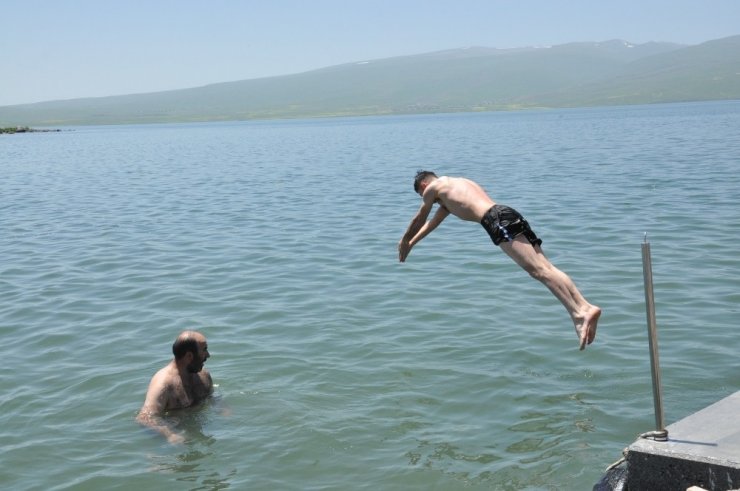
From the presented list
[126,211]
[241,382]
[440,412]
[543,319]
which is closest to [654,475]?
[440,412]

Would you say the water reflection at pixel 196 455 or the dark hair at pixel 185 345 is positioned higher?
the dark hair at pixel 185 345

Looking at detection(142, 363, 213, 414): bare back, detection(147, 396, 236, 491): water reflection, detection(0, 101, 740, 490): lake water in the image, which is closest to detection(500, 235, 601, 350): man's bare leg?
detection(0, 101, 740, 490): lake water

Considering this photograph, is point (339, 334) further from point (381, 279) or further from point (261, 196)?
point (261, 196)

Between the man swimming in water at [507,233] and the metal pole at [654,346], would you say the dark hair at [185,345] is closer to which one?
the man swimming in water at [507,233]

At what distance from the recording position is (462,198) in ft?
30.2

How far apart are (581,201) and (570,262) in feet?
32.3

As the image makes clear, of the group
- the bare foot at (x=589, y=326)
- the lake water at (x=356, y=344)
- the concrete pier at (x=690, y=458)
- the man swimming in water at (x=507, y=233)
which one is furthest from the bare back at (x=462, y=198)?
the concrete pier at (x=690, y=458)

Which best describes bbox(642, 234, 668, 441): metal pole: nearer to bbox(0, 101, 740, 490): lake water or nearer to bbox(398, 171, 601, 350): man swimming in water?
bbox(398, 171, 601, 350): man swimming in water

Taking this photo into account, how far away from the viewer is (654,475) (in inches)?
230

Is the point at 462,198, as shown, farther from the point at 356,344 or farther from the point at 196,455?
the point at 356,344

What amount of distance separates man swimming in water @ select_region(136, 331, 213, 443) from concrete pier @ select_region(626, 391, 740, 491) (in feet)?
16.3

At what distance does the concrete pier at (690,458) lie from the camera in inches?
218

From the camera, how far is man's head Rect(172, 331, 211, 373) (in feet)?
30.8

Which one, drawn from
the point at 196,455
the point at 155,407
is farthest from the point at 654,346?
the point at 155,407
